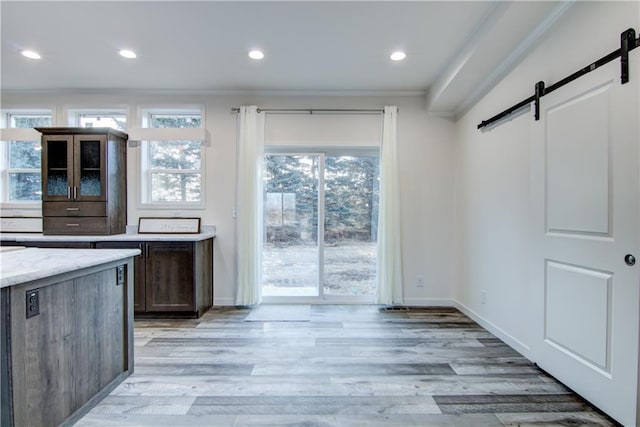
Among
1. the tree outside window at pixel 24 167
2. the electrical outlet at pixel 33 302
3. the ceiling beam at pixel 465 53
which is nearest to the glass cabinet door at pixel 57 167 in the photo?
the tree outside window at pixel 24 167

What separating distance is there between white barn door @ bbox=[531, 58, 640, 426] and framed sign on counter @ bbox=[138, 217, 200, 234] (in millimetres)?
3622

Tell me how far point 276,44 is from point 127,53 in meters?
1.49

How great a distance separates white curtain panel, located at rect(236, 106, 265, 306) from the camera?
3.71 meters

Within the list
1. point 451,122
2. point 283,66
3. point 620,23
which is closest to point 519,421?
point 620,23

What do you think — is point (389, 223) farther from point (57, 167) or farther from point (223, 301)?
point (57, 167)

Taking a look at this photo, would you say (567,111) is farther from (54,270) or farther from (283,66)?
(54,270)

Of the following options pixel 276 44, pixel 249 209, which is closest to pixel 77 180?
pixel 249 209

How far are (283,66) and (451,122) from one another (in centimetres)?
222

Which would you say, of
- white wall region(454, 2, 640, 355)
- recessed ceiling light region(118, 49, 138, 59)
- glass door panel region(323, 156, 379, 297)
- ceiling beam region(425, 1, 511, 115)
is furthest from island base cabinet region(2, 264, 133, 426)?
ceiling beam region(425, 1, 511, 115)

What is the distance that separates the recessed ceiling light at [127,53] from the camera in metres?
2.90

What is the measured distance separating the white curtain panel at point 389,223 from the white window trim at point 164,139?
7.48ft

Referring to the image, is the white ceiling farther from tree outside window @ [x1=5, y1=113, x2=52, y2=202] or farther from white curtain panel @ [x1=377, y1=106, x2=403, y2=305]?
white curtain panel @ [x1=377, y1=106, x2=403, y2=305]

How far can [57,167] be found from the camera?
355 centimetres

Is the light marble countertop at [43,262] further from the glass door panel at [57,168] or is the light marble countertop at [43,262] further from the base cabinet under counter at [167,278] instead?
the glass door panel at [57,168]
